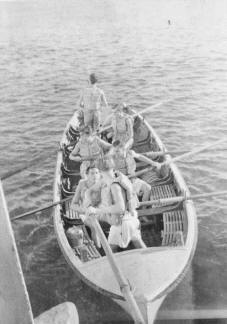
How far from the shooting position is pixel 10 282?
321 centimetres

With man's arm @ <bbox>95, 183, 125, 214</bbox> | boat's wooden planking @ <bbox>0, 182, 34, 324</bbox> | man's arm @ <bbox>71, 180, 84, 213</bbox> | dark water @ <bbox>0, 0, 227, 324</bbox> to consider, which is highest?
boat's wooden planking @ <bbox>0, 182, 34, 324</bbox>

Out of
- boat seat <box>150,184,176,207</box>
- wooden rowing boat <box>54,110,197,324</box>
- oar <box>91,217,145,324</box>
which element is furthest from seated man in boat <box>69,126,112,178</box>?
oar <box>91,217,145,324</box>

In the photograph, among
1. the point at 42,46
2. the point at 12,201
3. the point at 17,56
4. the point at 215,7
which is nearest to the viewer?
the point at 12,201

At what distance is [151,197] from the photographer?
942 centimetres

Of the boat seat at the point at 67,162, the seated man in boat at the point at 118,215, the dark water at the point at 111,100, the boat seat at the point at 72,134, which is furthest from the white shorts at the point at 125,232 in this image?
the boat seat at the point at 72,134

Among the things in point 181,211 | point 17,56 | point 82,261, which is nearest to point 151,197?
point 181,211

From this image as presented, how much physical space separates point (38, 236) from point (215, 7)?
5998 cm

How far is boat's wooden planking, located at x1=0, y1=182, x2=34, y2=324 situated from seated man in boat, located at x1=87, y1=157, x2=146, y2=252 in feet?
12.2

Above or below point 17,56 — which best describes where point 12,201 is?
below

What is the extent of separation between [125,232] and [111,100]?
1505 cm

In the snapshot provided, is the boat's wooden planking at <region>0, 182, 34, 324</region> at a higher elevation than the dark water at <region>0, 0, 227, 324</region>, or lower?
higher

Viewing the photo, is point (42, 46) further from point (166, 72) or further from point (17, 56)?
point (166, 72)

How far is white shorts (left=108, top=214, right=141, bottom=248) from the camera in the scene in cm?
710

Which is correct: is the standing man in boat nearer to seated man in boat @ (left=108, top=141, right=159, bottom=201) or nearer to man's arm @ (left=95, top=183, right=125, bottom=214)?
seated man in boat @ (left=108, top=141, right=159, bottom=201)
